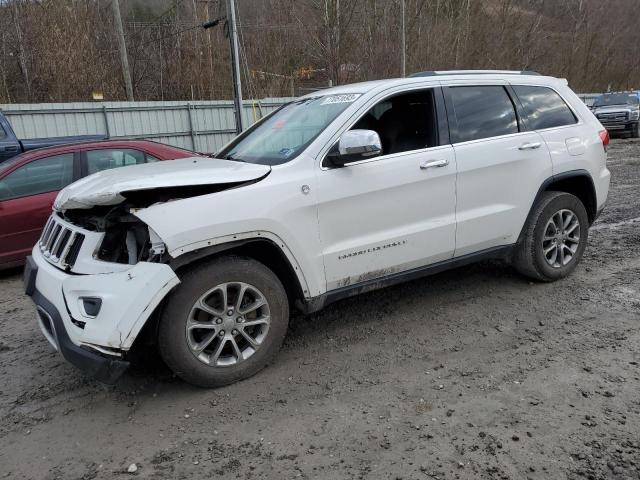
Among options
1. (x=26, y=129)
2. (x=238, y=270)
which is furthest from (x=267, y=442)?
(x=26, y=129)

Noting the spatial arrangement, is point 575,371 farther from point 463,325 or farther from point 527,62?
point 527,62

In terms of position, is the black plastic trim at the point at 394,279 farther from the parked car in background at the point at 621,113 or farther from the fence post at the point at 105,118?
the parked car in background at the point at 621,113

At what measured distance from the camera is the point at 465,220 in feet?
13.8

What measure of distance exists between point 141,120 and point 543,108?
563 inches

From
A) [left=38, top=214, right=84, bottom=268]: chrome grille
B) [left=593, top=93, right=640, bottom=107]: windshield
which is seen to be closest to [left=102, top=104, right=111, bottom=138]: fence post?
[left=38, top=214, right=84, bottom=268]: chrome grille

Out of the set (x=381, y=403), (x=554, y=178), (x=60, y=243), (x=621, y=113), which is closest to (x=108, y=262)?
(x=60, y=243)

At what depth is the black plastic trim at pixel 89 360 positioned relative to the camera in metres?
2.92

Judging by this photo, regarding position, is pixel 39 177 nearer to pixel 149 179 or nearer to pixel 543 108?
pixel 149 179

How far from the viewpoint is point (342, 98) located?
13.3ft

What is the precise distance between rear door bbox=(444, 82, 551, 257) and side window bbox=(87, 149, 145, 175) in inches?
174

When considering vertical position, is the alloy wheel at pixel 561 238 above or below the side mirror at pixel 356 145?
below

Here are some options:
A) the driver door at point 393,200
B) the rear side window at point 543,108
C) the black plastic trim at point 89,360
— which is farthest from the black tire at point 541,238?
the black plastic trim at point 89,360

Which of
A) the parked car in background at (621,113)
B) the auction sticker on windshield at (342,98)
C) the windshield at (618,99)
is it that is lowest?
the parked car in background at (621,113)

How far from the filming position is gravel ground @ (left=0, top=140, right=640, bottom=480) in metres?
2.65
